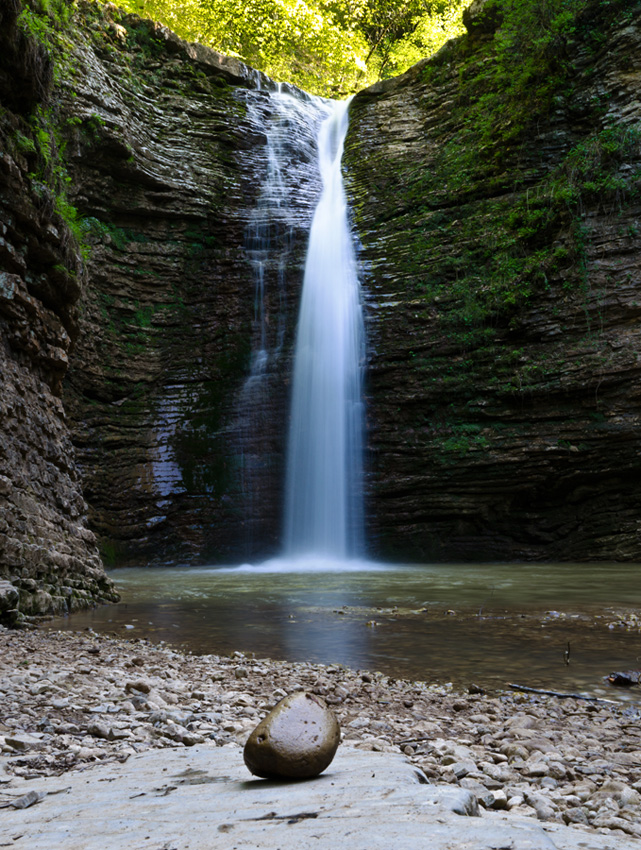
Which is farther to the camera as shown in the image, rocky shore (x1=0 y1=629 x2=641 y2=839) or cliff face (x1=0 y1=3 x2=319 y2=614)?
cliff face (x1=0 y1=3 x2=319 y2=614)

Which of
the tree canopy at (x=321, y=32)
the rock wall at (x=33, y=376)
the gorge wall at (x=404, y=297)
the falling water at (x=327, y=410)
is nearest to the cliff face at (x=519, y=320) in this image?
the gorge wall at (x=404, y=297)

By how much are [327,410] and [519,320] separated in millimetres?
4829

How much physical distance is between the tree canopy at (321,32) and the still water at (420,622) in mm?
22348

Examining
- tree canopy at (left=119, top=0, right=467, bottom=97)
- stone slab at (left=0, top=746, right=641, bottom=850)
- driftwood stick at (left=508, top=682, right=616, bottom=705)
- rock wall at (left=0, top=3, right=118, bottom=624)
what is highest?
tree canopy at (left=119, top=0, right=467, bottom=97)

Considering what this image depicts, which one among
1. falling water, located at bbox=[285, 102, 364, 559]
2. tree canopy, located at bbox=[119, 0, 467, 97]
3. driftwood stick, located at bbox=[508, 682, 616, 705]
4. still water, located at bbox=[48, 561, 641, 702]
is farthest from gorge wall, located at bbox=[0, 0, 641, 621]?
driftwood stick, located at bbox=[508, 682, 616, 705]

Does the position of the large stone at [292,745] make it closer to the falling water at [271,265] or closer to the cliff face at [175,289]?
the cliff face at [175,289]

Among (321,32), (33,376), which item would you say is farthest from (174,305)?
(321,32)

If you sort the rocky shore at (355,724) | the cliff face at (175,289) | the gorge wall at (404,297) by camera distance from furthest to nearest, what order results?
the cliff face at (175,289) < the gorge wall at (404,297) < the rocky shore at (355,724)

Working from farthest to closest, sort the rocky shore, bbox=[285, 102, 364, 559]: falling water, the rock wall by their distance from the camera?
bbox=[285, 102, 364, 559]: falling water
the rock wall
the rocky shore

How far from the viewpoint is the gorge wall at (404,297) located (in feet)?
46.2

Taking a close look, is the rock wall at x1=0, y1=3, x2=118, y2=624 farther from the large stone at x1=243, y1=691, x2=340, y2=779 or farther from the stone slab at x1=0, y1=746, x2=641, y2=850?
the large stone at x1=243, y1=691, x2=340, y2=779

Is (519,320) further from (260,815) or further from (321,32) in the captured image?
(321,32)

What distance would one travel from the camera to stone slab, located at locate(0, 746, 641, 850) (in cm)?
132

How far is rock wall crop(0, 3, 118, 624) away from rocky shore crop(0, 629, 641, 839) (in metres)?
2.02
